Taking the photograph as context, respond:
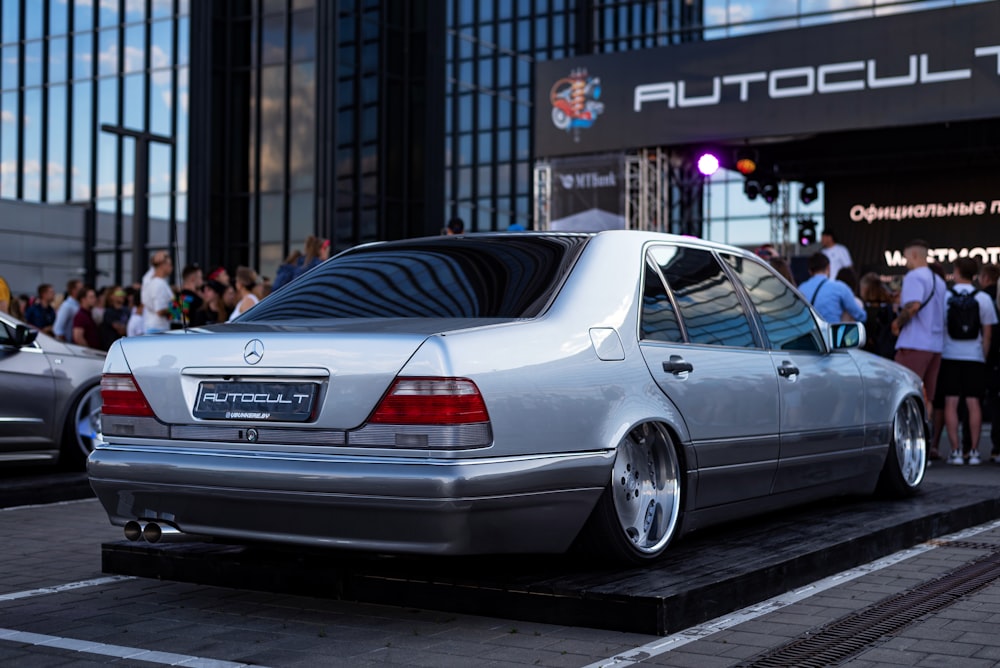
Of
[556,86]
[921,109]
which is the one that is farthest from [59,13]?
[921,109]

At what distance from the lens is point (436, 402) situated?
4332 millimetres

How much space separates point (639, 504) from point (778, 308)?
1.84 metres

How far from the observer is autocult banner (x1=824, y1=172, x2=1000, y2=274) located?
83.6ft

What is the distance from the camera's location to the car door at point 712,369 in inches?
210

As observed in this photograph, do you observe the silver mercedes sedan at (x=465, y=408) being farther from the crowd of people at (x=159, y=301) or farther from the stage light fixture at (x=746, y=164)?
the stage light fixture at (x=746, y=164)

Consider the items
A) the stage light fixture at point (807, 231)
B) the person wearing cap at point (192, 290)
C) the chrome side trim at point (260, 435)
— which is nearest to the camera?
the chrome side trim at point (260, 435)

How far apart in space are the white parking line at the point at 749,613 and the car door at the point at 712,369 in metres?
0.51

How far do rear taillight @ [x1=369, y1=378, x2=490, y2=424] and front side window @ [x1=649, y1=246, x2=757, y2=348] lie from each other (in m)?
1.54

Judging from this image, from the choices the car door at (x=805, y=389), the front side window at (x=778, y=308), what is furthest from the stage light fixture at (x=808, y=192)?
the front side window at (x=778, y=308)

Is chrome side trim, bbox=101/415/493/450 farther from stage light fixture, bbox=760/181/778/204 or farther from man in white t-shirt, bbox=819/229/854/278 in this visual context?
stage light fixture, bbox=760/181/778/204

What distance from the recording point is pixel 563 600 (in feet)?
15.2

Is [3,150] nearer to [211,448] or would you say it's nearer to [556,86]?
[556,86]

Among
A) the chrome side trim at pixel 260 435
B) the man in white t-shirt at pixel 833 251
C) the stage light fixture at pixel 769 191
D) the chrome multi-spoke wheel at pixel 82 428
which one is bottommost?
the chrome multi-spoke wheel at pixel 82 428

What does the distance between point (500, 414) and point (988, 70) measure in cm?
1883
